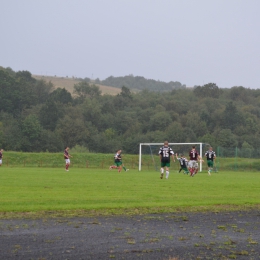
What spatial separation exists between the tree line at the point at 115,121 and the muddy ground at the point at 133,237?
77.3m

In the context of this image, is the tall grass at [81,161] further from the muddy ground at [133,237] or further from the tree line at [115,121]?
the muddy ground at [133,237]

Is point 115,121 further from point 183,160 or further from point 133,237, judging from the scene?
point 133,237

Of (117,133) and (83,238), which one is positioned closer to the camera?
(83,238)

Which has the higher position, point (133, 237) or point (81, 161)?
point (81, 161)

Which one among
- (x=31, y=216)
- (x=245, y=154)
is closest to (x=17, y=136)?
(x=245, y=154)

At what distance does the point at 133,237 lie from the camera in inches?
412

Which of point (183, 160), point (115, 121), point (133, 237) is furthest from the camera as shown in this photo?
point (115, 121)

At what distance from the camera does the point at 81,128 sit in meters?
98.2

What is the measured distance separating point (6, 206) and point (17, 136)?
78.3 m

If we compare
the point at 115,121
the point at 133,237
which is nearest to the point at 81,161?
the point at 115,121

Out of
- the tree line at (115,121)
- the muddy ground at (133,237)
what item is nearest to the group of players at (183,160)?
the muddy ground at (133,237)

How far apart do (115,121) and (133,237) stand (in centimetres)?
10033

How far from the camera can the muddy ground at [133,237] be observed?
8852mm

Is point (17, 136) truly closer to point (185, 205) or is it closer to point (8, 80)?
point (8, 80)
